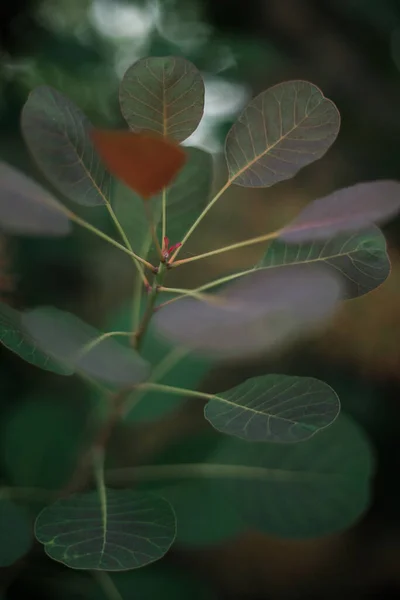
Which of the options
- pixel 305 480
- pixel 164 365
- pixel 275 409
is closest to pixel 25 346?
pixel 275 409

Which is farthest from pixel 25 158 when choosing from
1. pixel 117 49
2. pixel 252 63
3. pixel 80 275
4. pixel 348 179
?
pixel 348 179

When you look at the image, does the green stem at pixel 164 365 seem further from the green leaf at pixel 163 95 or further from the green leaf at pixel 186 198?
the green leaf at pixel 163 95

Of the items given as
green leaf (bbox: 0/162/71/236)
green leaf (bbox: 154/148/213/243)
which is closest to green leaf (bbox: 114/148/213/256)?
green leaf (bbox: 154/148/213/243)

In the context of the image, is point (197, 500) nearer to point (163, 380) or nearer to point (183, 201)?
point (163, 380)

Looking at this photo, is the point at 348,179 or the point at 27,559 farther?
the point at 348,179

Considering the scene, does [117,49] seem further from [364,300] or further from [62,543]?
[62,543]

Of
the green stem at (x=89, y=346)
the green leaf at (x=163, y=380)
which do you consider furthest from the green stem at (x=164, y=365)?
the green stem at (x=89, y=346)
